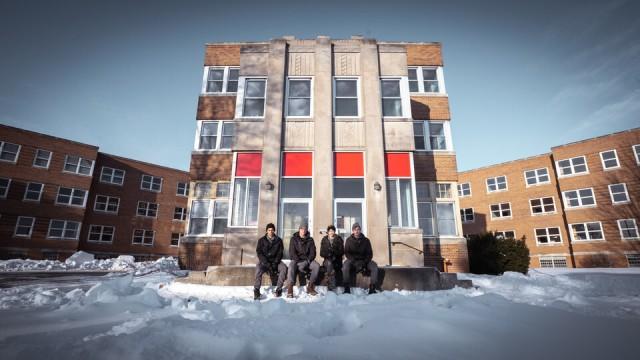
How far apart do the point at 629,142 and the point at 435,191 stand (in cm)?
2676

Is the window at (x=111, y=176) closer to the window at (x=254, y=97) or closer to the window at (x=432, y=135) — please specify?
the window at (x=254, y=97)

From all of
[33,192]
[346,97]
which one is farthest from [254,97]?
[33,192]

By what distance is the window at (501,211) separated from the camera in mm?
33844

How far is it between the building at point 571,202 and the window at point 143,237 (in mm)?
38804

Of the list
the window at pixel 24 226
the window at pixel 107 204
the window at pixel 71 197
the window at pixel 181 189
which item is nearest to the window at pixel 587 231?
the window at pixel 181 189

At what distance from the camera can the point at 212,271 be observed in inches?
301

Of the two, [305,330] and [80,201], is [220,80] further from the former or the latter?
[80,201]

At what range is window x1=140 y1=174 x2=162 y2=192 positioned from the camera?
119ft

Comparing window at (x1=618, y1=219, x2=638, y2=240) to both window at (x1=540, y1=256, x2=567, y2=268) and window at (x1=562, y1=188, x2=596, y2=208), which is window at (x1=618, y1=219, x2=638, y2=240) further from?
window at (x1=540, y1=256, x2=567, y2=268)

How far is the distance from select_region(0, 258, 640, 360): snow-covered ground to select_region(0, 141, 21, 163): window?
32.7 metres

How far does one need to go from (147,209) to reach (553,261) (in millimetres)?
45806

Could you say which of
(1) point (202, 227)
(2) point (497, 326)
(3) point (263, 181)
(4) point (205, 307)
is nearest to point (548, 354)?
(2) point (497, 326)

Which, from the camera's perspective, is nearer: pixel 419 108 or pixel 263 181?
pixel 263 181

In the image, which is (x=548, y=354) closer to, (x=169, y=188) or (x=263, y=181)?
(x=263, y=181)
